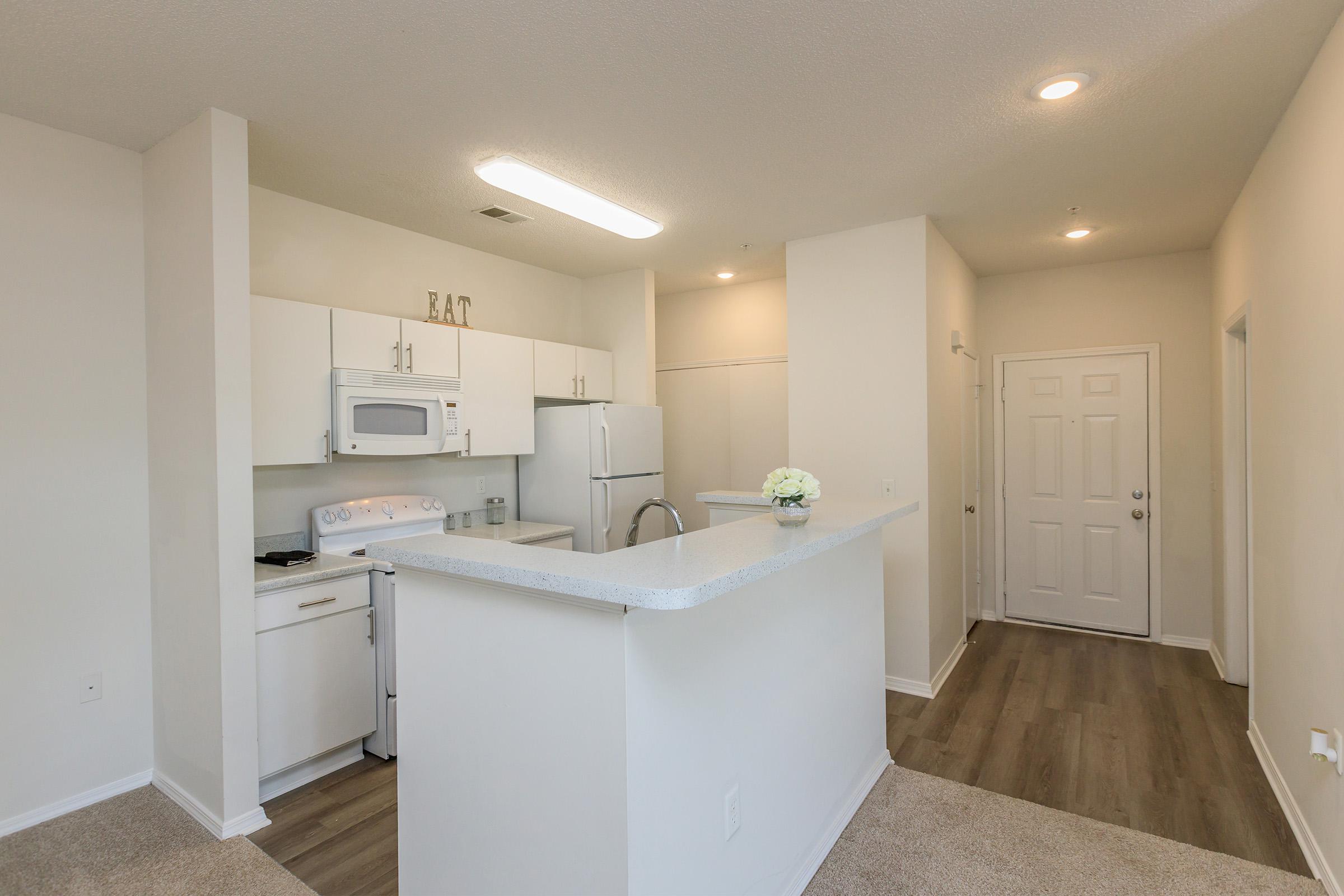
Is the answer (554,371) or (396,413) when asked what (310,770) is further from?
(554,371)

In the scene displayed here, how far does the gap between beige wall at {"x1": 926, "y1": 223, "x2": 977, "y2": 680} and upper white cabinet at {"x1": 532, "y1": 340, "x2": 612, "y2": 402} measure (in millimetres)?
2207

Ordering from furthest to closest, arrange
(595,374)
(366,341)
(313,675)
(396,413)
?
(595,374) → (396,413) → (366,341) → (313,675)

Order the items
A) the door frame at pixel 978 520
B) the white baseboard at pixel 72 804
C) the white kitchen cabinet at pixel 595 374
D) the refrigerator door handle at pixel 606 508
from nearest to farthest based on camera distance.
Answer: the white baseboard at pixel 72 804 → the refrigerator door handle at pixel 606 508 → the white kitchen cabinet at pixel 595 374 → the door frame at pixel 978 520

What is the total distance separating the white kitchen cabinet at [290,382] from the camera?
9.34 feet

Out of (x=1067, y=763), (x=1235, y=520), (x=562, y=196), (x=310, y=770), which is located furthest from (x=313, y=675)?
(x=1235, y=520)

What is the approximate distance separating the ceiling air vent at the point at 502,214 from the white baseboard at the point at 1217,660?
463 centimetres

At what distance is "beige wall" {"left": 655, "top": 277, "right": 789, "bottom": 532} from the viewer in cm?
515

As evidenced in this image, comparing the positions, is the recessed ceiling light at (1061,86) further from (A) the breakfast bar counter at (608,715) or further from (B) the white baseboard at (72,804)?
(B) the white baseboard at (72,804)

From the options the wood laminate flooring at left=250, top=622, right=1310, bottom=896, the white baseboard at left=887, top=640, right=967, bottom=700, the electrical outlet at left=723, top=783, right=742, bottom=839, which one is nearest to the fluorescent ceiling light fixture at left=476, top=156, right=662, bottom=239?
the electrical outlet at left=723, top=783, right=742, bottom=839

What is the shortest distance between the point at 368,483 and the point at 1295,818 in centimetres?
414

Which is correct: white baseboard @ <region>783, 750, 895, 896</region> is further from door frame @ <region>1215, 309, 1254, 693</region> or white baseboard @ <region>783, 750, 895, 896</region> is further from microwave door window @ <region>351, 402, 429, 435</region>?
microwave door window @ <region>351, 402, 429, 435</region>

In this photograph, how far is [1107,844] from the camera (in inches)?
89.3

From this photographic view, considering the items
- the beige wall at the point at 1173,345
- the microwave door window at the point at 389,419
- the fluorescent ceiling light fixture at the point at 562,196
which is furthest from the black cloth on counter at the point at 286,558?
the beige wall at the point at 1173,345

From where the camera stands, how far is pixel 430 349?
3590mm
